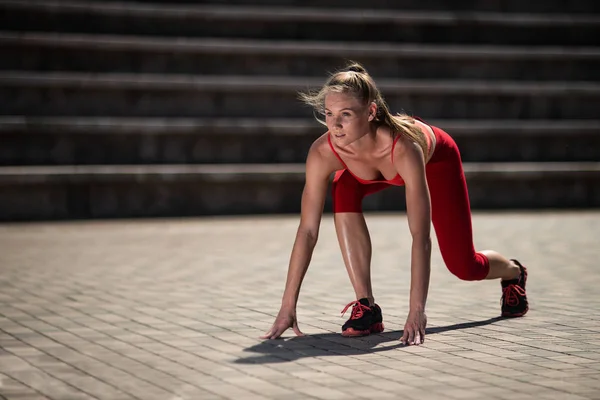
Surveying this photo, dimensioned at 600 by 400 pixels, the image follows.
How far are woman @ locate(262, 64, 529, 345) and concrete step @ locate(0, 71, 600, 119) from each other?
9.32 meters

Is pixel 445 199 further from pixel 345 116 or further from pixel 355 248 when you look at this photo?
pixel 345 116

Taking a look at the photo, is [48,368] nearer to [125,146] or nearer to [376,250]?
[376,250]

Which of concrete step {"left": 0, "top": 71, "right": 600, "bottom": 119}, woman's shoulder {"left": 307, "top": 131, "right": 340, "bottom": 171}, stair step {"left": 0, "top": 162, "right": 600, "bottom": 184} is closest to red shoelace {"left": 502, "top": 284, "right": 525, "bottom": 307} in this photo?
woman's shoulder {"left": 307, "top": 131, "right": 340, "bottom": 171}

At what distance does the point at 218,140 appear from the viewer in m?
15.0

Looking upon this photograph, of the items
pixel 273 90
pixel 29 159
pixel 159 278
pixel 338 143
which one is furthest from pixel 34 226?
pixel 338 143

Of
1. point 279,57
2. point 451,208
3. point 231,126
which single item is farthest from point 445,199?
point 279,57

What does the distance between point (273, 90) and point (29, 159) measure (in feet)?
11.4

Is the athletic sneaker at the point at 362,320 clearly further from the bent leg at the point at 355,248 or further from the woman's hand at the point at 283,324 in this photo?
the woman's hand at the point at 283,324

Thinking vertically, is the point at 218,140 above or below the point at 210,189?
above

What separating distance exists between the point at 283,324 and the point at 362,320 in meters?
0.41

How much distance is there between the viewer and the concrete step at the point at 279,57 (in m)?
15.1

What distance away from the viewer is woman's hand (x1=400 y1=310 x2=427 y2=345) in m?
5.39

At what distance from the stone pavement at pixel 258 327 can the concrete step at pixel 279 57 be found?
4723 mm

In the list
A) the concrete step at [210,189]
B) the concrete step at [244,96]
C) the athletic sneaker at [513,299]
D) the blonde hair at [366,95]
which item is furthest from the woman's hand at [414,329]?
the concrete step at [244,96]
